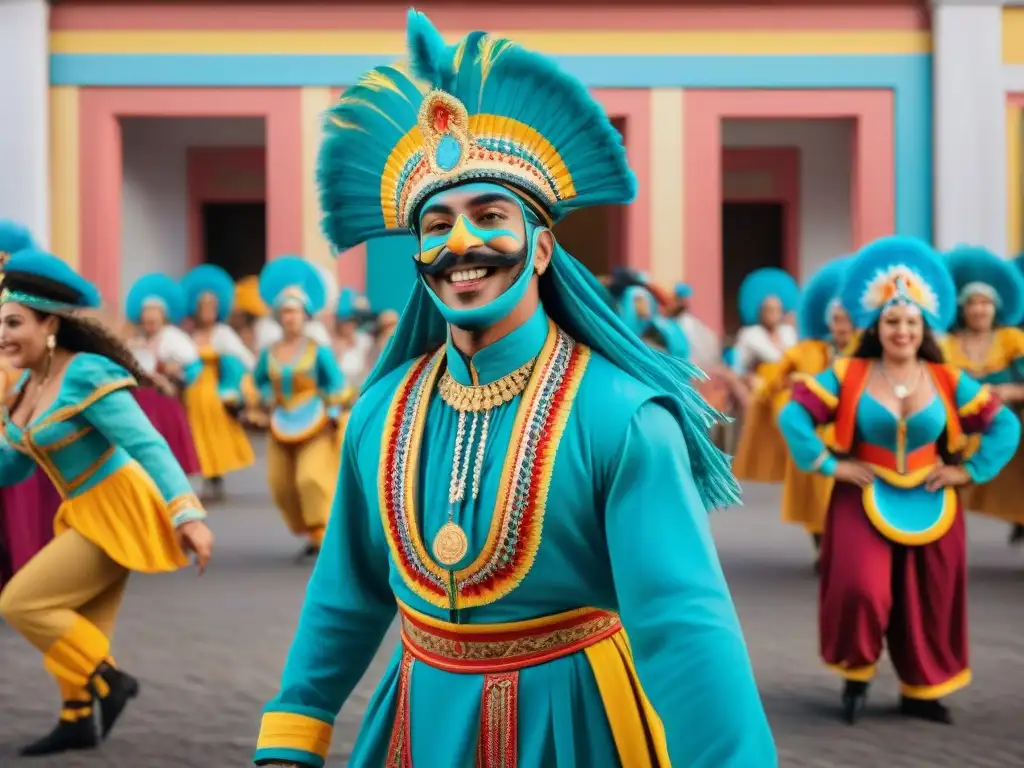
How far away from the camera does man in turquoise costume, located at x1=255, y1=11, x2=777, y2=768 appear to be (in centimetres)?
272

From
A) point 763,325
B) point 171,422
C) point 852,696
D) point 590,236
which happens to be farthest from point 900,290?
point 590,236

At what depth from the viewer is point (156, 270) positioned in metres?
22.6

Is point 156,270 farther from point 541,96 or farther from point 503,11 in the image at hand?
point 541,96

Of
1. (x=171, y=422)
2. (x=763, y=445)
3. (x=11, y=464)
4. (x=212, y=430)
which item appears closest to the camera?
(x=11, y=464)

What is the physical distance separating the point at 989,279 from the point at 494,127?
308 inches

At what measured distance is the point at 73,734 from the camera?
5.78 m

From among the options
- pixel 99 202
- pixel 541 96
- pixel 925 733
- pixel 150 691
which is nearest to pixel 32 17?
pixel 99 202

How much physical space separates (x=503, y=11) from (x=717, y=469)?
17.7 metres

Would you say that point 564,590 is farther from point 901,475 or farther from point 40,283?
point 901,475

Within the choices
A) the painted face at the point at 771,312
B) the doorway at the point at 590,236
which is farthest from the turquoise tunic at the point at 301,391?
the doorway at the point at 590,236

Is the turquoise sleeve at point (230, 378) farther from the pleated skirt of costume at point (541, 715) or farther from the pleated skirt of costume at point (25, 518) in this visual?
the pleated skirt of costume at point (541, 715)

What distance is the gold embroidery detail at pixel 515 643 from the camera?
9.14 feet

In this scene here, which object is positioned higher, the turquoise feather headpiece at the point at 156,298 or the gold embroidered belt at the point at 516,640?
the turquoise feather headpiece at the point at 156,298

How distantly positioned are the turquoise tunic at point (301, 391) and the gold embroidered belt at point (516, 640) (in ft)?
25.2
